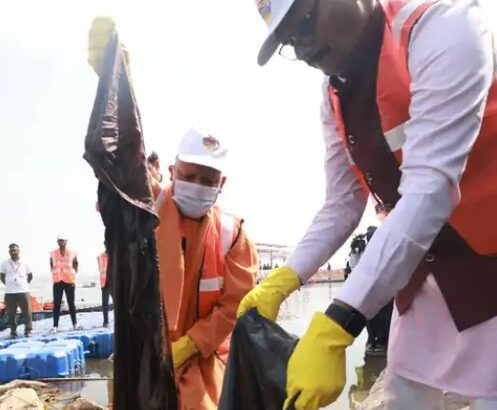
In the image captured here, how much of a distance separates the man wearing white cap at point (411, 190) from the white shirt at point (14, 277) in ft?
31.3

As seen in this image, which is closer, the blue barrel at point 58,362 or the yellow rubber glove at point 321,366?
the yellow rubber glove at point 321,366

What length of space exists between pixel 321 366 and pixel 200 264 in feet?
5.57

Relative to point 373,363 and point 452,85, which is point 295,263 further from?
point 373,363

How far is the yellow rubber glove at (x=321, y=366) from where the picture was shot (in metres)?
1.39

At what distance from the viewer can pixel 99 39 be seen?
84.4 inches

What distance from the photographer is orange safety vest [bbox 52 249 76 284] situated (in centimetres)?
1127

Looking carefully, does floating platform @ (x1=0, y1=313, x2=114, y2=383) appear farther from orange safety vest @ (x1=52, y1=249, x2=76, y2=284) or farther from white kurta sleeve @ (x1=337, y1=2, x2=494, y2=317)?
white kurta sleeve @ (x1=337, y1=2, x2=494, y2=317)

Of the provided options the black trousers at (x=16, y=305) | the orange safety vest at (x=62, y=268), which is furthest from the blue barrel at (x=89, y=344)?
the orange safety vest at (x=62, y=268)

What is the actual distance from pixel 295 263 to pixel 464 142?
2.52ft

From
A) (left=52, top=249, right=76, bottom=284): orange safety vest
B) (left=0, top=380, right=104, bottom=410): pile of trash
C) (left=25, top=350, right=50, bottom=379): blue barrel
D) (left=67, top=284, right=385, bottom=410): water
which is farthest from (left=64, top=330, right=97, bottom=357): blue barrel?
(left=52, top=249, right=76, bottom=284): orange safety vest

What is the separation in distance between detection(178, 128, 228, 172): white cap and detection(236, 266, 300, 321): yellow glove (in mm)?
1154

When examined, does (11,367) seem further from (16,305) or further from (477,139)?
(477,139)

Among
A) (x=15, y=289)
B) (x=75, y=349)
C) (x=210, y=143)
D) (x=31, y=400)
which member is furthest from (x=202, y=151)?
(x=15, y=289)

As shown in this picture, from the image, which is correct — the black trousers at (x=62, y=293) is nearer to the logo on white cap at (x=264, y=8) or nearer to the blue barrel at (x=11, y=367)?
the blue barrel at (x=11, y=367)
